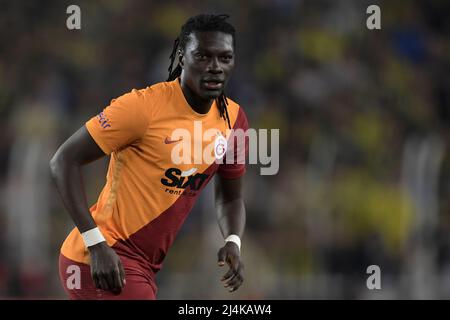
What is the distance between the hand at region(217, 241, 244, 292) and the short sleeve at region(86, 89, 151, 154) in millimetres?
762

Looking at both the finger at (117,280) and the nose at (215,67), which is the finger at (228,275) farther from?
the nose at (215,67)

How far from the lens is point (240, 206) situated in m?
4.80

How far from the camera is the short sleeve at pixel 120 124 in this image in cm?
407

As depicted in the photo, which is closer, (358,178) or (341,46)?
(358,178)

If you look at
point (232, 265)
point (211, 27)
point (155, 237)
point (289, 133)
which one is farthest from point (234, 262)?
point (289, 133)

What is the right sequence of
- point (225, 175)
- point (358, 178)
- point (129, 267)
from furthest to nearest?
point (358, 178) < point (225, 175) < point (129, 267)

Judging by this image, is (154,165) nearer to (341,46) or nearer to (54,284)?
(54,284)

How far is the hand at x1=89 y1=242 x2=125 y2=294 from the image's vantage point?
12.8 ft

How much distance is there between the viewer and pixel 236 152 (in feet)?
15.4

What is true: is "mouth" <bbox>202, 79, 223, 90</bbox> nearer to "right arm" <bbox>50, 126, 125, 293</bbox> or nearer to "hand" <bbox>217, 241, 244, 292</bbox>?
"right arm" <bbox>50, 126, 125, 293</bbox>

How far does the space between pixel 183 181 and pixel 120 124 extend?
459 millimetres

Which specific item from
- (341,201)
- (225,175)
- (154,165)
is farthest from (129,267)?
(341,201)

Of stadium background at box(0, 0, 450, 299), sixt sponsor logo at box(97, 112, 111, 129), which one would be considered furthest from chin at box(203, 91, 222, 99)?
stadium background at box(0, 0, 450, 299)

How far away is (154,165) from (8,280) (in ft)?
11.9
